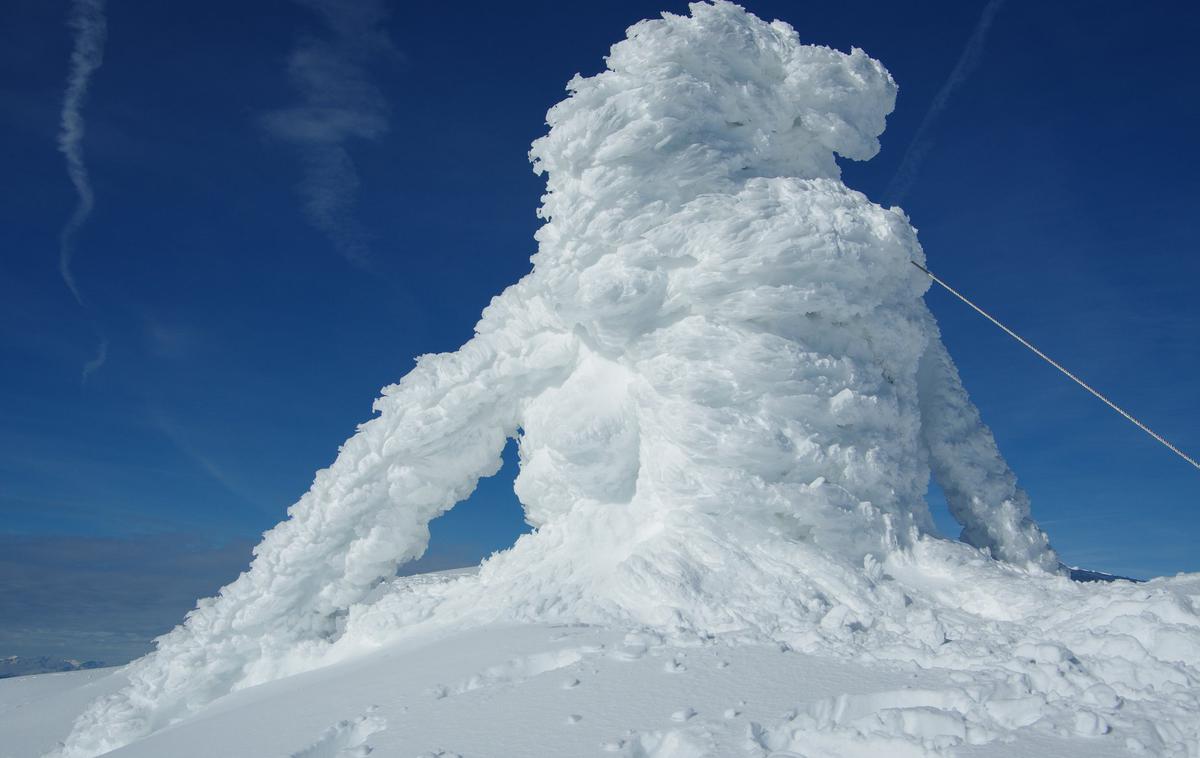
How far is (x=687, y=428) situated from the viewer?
1250 cm

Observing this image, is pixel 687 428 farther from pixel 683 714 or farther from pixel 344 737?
pixel 344 737

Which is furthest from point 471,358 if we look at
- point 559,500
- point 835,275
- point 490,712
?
point 490,712

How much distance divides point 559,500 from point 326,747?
681 centimetres

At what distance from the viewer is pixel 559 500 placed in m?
14.3

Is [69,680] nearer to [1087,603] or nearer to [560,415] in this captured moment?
[560,415]

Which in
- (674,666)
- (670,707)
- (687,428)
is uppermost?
(687,428)

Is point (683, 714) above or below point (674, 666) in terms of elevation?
below

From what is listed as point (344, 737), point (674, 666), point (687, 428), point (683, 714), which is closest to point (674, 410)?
point (687, 428)

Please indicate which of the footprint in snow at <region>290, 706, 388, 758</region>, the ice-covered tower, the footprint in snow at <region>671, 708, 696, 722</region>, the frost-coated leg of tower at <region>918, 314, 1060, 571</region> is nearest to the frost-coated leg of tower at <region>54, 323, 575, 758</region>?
the ice-covered tower

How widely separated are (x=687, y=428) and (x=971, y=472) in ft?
19.0

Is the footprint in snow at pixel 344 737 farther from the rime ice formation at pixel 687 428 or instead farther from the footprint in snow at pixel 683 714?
the rime ice formation at pixel 687 428

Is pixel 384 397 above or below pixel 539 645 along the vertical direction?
above

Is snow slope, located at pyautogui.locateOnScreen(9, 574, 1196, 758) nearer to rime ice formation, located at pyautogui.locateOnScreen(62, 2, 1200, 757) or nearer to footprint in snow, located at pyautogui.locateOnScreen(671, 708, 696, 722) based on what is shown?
footprint in snow, located at pyautogui.locateOnScreen(671, 708, 696, 722)

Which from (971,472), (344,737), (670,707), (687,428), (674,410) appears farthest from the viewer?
(971,472)
